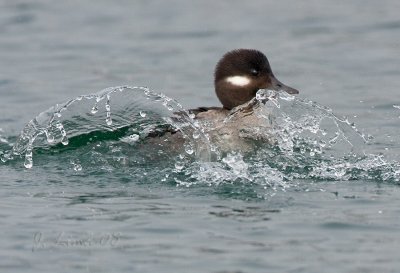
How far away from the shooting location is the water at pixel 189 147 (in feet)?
24.5

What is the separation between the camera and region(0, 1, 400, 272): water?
746 cm

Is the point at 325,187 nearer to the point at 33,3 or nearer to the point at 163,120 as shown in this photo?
the point at 163,120

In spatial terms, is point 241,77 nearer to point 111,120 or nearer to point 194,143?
point 194,143

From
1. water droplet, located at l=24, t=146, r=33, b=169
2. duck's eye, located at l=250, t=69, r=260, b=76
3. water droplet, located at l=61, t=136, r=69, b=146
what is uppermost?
duck's eye, located at l=250, t=69, r=260, b=76

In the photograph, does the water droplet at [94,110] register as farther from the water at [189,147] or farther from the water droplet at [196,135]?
the water droplet at [196,135]

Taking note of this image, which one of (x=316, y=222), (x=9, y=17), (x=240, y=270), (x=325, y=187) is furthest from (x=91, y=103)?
(x=9, y=17)

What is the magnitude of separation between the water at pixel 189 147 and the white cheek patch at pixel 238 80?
347mm

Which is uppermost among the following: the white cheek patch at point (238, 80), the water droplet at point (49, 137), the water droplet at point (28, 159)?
the white cheek patch at point (238, 80)

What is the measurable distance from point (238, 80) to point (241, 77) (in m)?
0.04

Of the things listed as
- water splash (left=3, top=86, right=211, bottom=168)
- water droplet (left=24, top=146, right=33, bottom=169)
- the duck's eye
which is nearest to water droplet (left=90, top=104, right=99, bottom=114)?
water splash (left=3, top=86, right=211, bottom=168)

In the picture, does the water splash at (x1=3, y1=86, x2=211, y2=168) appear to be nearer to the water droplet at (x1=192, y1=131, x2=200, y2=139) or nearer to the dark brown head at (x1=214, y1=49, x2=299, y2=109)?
the water droplet at (x1=192, y1=131, x2=200, y2=139)

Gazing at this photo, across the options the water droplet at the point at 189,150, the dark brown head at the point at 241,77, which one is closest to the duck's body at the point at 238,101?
the dark brown head at the point at 241,77

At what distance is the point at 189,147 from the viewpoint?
32.8 feet

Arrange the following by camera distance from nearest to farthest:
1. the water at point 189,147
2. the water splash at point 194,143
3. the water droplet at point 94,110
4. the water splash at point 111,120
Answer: the water at point 189,147 → the water splash at point 194,143 → the water splash at point 111,120 → the water droplet at point 94,110
